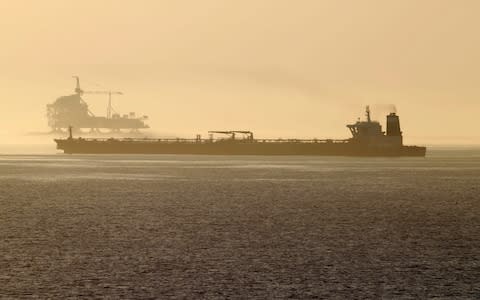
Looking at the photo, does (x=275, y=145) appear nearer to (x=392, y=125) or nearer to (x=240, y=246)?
(x=392, y=125)

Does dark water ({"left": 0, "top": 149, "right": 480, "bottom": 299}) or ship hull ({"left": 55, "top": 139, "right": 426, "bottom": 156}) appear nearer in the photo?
dark water ({"left": 0, "top": 149, "right": 480, "bottom": 299})

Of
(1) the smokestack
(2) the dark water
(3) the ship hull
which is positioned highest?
(1) the smokestack

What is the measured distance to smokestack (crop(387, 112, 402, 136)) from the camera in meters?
150

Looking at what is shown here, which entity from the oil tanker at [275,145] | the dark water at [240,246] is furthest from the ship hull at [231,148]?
the dark water at [240,246]

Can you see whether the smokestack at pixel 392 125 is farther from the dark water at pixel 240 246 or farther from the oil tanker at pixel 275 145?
the dark water at pixel 240 246

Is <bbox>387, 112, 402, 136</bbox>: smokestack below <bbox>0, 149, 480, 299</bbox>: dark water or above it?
above

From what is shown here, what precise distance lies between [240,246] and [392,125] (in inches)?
5052

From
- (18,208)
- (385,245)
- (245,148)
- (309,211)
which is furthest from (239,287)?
(245,148)

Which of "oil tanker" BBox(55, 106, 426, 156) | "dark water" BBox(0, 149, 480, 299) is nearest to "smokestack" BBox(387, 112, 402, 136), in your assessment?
"oil tanker" BBox(55, 106, 426, 156)

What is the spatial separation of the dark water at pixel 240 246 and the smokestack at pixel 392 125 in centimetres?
10104

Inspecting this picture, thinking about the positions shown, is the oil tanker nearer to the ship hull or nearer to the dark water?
the ship hull

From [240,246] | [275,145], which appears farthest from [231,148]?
[240,246]

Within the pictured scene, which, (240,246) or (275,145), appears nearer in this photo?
(240,246)

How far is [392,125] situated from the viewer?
151m
